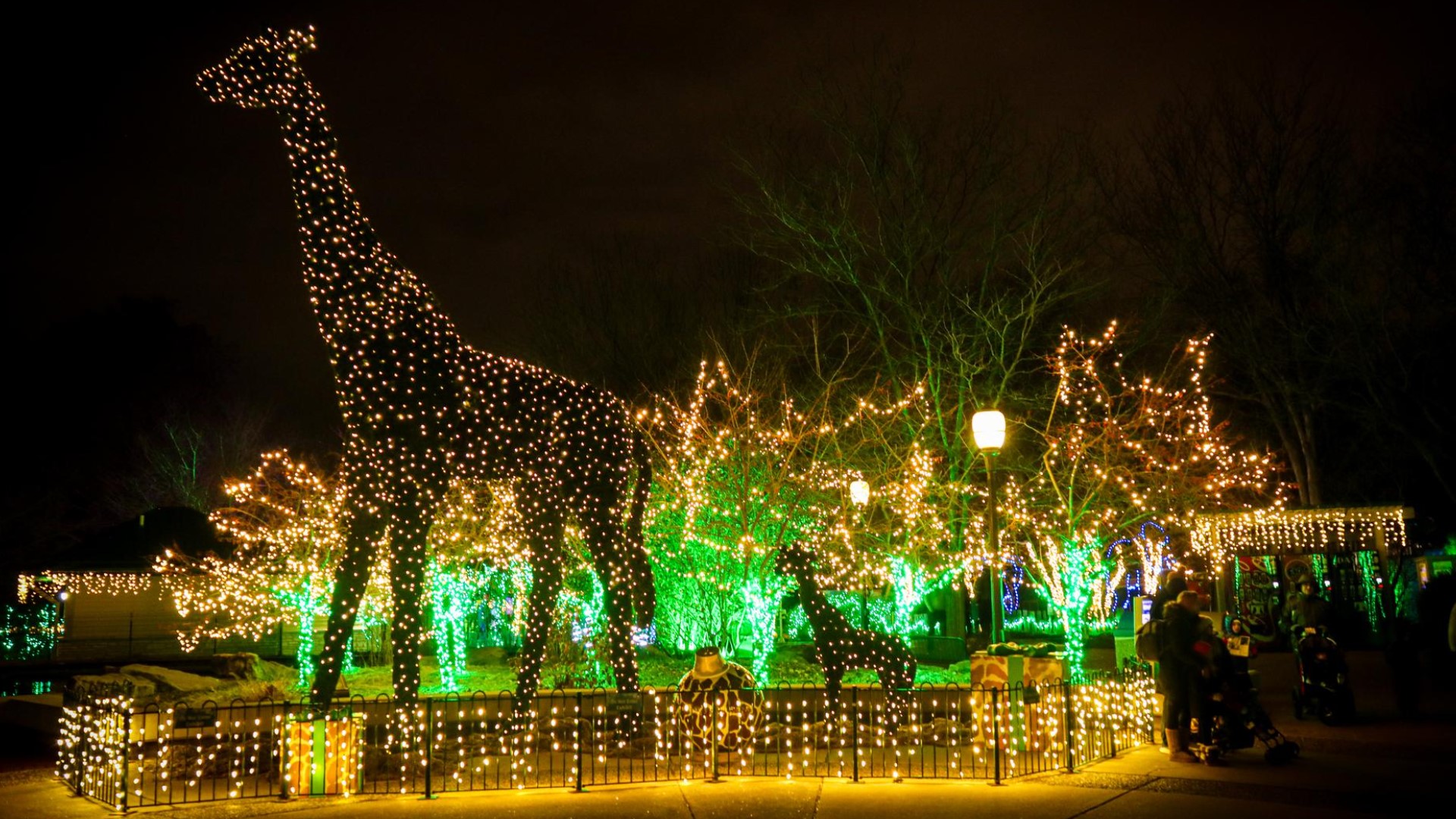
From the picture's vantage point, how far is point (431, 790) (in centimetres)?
918

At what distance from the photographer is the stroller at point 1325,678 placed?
1185 centimetres

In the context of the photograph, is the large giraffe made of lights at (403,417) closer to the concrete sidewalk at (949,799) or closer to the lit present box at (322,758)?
the lit present box at (322,758)

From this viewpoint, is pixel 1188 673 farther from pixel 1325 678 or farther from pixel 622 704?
pixel 622 704

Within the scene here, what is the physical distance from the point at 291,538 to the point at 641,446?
30.4 ft

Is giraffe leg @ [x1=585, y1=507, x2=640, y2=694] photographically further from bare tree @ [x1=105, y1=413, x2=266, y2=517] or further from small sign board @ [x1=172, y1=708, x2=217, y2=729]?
bare tree @ [x1=105, y1=413, x2=266, y2=517]

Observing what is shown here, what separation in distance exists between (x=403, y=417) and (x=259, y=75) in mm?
3668

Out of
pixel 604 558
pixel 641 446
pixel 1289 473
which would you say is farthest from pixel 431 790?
pixel 1289 473

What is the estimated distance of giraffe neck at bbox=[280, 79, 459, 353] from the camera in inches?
418

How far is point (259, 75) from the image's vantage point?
35.7 ft

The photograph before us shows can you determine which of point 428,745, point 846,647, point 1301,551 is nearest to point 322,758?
point 428,745

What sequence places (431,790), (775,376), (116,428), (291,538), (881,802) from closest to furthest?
1. (881,802)
2. (431,790)
3. (291,538)
4. (775,376)
5. (116,428)

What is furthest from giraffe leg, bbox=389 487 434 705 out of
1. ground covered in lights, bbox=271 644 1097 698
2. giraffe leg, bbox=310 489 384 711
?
ground covered in lights, bbox=271 644 1097 698

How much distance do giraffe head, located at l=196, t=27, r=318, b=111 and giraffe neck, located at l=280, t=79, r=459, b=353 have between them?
13 cm

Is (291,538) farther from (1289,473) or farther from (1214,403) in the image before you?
(1289,473)
